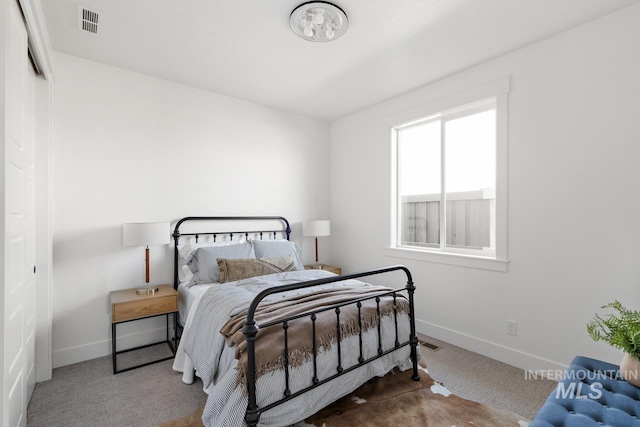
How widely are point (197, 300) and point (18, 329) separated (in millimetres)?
1064

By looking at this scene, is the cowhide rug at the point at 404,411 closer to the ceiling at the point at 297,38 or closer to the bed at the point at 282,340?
the bed at the point at 282,340

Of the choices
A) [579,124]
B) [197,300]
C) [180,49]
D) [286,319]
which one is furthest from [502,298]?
[180,49]

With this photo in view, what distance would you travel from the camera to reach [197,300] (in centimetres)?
253

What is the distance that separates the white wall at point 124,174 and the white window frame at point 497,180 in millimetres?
1663

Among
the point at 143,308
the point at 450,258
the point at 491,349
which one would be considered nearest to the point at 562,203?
the point at 450,258

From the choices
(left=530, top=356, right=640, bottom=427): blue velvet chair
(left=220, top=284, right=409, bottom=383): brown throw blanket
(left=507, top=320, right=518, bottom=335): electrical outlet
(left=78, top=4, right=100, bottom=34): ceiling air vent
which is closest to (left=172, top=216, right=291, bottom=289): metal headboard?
(left=220, top=284, right=409, bottom=383): brown throw blanket

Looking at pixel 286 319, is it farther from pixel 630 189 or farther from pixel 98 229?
pixel 630 189

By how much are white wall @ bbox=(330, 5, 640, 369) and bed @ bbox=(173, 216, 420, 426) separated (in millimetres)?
988

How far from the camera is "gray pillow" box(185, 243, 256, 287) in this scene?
295 cm

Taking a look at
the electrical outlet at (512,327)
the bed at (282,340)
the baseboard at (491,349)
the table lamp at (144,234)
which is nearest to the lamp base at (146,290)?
the table lamp at (144,234)

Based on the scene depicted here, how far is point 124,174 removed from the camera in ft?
9.82

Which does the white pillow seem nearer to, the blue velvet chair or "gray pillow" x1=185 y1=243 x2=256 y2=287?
"gray pillow" x1=185 y1=243 x2=256 y2=287

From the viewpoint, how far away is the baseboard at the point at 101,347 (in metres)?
2.66

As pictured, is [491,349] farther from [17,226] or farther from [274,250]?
[17,226]
